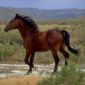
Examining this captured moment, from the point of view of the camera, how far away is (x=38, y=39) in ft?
75.6

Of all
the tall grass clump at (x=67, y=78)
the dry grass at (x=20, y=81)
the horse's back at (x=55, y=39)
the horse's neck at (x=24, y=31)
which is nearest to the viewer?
the tall grass clump at (x=67, y=78)

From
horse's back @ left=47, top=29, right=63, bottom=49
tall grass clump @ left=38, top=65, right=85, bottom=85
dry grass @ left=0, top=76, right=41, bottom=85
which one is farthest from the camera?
horse's back @ left=47, top=29, right=63, bottom=49

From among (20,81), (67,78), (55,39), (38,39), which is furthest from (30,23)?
(67,78)

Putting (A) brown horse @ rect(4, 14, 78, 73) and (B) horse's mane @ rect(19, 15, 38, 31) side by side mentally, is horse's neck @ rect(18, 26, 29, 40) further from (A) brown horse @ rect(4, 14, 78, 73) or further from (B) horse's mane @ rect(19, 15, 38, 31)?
(B) horse's mane @ rect(19, 15, 38, 31)

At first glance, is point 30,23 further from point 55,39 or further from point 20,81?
point 20,81

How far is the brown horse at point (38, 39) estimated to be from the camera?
74.5 ft

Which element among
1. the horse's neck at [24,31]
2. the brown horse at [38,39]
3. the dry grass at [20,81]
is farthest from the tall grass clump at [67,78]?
the horse's neck at [24,31]

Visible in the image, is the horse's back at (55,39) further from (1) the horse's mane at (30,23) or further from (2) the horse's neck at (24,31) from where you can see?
(2) the horse's neck at (24,31)

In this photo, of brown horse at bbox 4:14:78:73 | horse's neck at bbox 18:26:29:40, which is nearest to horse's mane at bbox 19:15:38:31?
brown horse at bbox 4:14:78:73

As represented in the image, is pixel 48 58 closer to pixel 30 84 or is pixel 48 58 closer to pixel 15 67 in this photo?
pixel 15 67

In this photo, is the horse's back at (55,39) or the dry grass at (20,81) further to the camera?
the horse's back at (55,39)

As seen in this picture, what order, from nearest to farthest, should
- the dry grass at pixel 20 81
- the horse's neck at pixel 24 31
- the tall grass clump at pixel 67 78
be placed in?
the tall grass clump at pixel 67 78 → the dry grass at pixel 20 81 → the horse's neck at pixel 24 31

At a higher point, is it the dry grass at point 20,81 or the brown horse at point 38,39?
the brown horse at point 38,39

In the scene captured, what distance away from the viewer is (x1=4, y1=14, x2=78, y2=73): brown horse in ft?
74.5
